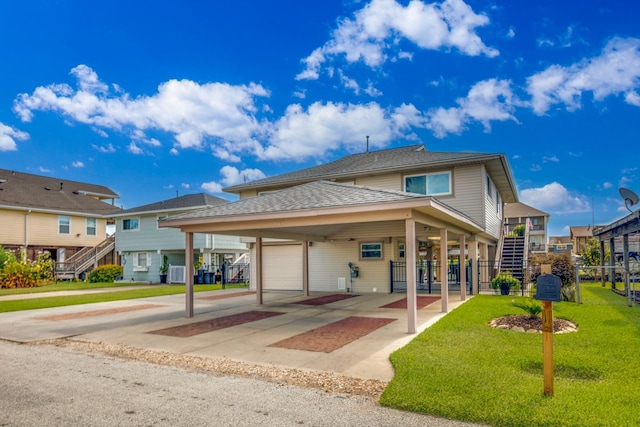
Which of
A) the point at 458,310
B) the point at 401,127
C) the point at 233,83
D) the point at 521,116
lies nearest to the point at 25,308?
the point at 458,310

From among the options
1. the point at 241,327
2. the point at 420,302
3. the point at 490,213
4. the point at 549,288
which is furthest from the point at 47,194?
the point at 549,288

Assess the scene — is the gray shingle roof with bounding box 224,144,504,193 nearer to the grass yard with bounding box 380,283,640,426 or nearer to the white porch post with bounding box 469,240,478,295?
the white porch post with bounding box 469,240,478,295

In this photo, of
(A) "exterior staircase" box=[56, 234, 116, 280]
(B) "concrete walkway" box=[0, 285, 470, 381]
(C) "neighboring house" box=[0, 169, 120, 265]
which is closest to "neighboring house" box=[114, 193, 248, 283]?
(A) "exterior staircase" box=[56, 234, 116, 280]

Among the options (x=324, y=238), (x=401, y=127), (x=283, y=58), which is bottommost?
(x=324, y=238)

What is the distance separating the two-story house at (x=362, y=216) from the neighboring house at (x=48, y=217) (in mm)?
17295

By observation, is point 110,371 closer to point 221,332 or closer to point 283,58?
point 221,332

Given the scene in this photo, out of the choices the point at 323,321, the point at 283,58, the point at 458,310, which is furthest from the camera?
the point at 283,58

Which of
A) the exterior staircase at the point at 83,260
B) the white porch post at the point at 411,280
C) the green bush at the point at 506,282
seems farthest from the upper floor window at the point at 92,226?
the white porch post at the point at 411,280

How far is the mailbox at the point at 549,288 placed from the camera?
15.2ft

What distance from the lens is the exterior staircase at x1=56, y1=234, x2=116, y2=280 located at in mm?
28109

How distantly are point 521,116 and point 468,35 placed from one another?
10.5m

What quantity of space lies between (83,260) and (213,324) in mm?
23877

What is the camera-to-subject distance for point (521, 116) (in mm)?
26719

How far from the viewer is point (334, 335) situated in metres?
8.47
